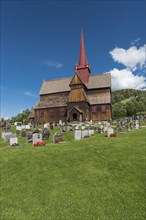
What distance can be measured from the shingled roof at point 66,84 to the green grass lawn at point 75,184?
29359 millimetres

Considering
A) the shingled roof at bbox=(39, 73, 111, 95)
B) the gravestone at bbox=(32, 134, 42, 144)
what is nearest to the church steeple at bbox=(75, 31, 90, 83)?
Answer: the shingled roof at bbox=(39, 73, 111, 95)

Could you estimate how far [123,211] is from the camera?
5.80 m

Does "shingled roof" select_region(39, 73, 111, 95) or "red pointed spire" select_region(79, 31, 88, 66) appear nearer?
"shingled roof" select_region(39, 73, 111, 95)

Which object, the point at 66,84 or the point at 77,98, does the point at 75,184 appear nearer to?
the point at 77,98

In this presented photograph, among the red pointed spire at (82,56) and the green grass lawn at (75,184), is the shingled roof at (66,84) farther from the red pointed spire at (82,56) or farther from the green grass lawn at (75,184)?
the green grass lawn at (75,184)

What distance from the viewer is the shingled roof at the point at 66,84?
38756 millimetres

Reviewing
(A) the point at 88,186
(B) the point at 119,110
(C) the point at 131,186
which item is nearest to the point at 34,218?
(A) the point at 88,186

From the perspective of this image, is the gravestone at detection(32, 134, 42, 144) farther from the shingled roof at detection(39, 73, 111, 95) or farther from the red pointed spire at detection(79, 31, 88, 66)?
the red pointed spire at detection(79, 31, 88, 66)

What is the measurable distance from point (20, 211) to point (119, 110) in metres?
59.3

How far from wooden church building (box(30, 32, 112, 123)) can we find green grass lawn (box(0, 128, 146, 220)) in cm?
2387

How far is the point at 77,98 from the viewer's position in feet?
115

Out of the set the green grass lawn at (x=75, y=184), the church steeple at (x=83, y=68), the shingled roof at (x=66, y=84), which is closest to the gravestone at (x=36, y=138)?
the green grass lawn at (x=75, y=184)

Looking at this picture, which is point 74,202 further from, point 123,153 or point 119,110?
point 119,110

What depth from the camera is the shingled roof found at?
38756 millimetres
